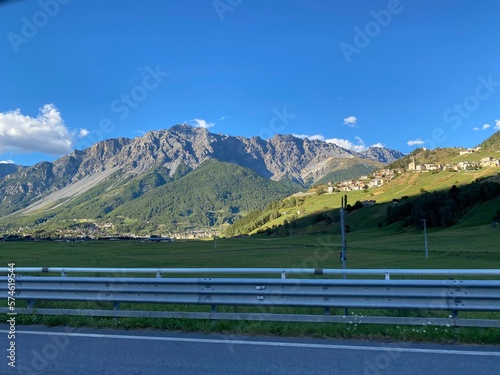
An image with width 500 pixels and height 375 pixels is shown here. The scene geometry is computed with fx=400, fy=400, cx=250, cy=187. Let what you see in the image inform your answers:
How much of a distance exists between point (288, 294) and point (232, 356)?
1863 millimetres

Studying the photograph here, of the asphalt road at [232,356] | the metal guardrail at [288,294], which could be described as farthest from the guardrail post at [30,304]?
the asphalt road at [232,356]

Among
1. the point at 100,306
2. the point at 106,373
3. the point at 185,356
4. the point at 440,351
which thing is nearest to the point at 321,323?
the point at 440,351

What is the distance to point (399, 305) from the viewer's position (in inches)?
288

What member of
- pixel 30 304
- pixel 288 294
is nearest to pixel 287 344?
pixel 288 294

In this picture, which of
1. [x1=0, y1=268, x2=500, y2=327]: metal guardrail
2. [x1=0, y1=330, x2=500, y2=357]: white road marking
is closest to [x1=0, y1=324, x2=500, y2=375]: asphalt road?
[x1=0, y1=330, x2=500, y2=357]: white road marking

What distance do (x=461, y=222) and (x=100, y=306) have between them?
410 ft

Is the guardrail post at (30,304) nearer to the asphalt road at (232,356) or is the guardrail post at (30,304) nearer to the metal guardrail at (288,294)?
the metal guardrail at (288,294)

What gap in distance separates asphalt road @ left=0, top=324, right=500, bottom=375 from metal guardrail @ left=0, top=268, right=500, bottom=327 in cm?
69

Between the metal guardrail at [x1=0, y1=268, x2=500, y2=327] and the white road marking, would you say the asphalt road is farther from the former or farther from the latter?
the metal guardrail at [x1=0, y1=268, x2=500, y2=327]

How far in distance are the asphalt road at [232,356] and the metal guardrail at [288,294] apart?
690 mm

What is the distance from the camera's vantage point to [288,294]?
7.88 m

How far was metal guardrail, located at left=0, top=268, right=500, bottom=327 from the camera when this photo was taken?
719 cm

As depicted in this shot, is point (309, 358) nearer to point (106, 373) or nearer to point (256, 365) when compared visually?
point (256, 365)

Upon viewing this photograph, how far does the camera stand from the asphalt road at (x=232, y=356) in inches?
230
